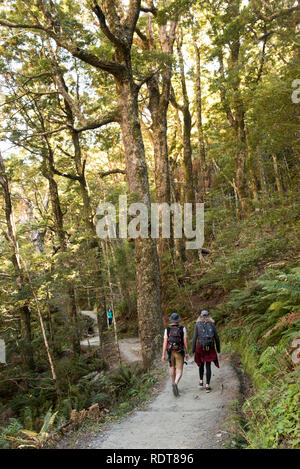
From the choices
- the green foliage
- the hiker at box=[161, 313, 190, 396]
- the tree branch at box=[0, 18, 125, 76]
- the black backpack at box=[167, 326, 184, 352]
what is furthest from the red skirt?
the tree branch at box=[0, 18, 125, 76]

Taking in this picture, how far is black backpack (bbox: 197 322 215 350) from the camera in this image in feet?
21.7

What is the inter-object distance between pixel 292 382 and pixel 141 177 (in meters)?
7.01

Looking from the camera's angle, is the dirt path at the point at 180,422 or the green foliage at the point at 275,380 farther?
the dirt path at the point at 180,422

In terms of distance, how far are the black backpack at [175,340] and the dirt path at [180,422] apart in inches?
36.7

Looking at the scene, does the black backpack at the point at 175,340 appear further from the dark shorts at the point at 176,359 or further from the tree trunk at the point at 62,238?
the tree trunk at the point at 62,238

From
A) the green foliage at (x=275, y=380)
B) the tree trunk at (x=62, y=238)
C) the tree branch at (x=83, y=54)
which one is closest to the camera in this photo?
the green foliage at (x=275, y=380)

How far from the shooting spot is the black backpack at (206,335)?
261 inches

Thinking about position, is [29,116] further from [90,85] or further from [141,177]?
[141,177]

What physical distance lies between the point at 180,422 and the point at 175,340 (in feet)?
5.55

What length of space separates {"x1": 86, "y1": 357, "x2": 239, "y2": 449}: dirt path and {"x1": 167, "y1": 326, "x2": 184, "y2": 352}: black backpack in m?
0.93

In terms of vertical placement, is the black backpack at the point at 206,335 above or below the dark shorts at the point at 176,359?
above

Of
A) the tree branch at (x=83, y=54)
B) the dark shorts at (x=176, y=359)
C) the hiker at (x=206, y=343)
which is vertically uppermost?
the tree branch at (x=83, y=54)

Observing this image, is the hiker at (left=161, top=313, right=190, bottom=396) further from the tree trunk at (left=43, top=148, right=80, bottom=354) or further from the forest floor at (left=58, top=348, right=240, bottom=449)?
the tree trunk at (left=43, top=148, right=80, bottom=354)

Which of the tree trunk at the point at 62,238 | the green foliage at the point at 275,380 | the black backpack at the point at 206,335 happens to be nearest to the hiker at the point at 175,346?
the black backpack at the point at 206,335
